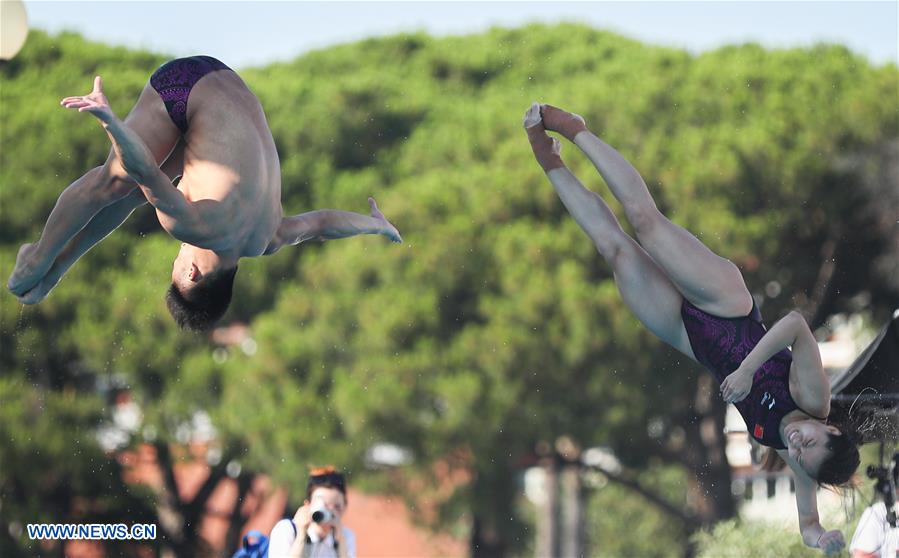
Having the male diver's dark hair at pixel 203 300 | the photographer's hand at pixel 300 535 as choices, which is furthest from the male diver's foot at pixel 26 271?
the photographer's hand at pixel 300 535

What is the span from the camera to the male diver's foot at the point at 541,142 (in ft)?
17.6

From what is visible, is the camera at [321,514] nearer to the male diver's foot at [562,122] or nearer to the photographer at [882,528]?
the male diver's foot at [562,122]

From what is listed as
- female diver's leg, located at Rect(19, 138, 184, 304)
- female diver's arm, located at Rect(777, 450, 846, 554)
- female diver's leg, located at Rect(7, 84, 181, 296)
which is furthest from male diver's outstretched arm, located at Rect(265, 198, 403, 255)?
female diver's arm, located at Rect(777, 450, 846, 554)

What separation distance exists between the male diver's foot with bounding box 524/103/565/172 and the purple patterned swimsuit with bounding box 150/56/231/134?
1.34m

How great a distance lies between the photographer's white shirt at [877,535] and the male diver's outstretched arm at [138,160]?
3911 mm

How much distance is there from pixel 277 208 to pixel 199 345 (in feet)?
34.3

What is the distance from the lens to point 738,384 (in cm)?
Result: 474

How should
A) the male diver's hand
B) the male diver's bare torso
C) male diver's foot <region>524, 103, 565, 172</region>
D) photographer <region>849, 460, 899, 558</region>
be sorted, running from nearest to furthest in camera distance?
the male diver's hand → the male diver's bare torso → male diver's foot <region>524, 103, 565, 172</region> → photographer <region>849, 460, 899, 558</region>

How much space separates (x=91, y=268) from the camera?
1494 centimetres

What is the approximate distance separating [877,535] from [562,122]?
2832mm

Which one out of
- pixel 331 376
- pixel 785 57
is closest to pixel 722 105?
pixel 785 57

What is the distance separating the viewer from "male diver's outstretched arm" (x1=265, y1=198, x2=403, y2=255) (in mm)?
5250

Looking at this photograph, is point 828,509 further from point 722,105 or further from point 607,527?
point 607,527

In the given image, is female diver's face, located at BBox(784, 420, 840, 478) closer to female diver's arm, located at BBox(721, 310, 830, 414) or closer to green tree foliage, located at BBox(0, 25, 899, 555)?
female diver's arm, located at BBox(721, 310, 830, 414)
